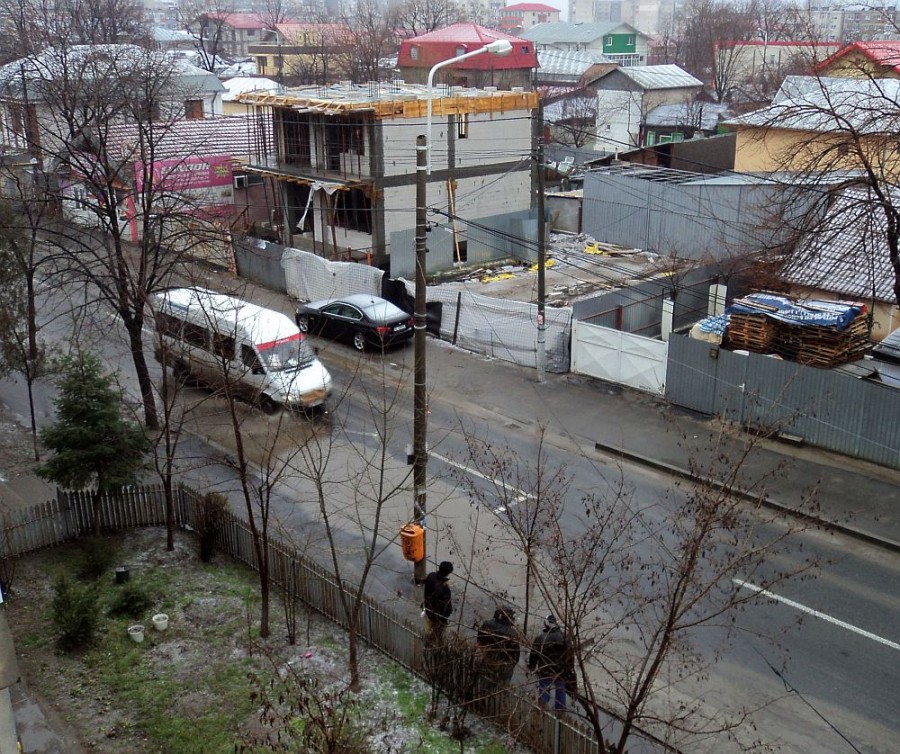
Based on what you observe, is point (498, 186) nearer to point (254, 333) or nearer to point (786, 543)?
point (254, 333)

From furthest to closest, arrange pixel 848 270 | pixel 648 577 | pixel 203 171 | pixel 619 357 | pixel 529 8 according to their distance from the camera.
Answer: pixel 529 8 → pixel 203 171 → pixel 848 270 → pixel 619 357 → pixel 648 577

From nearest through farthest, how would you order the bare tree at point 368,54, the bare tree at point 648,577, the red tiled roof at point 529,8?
the bare tree at point 648,577
the bare tree at point 368,54
the red tiled roof at point 529,8

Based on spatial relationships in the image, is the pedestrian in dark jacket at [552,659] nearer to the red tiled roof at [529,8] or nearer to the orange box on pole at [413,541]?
the orange box on pole at [413,541]

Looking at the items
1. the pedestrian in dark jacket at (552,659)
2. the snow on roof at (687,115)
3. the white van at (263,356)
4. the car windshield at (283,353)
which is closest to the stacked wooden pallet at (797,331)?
the white van at (263,356)

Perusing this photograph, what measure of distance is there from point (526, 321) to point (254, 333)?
6.75 meters

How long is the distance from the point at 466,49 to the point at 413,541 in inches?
1954

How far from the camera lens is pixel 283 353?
64.6 ft

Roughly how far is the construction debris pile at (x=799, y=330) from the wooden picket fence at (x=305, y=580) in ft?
35.2

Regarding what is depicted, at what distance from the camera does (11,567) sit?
1317 cm

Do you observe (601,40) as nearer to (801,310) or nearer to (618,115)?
(618,115)

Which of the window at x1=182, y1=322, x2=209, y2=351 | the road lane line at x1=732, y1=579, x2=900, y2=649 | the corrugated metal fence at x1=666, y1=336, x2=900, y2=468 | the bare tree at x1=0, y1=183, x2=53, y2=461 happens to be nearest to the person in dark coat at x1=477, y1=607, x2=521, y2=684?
the road lane line at x1=732, y1=579, x2=900, y2=649

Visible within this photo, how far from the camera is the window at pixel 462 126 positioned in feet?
103

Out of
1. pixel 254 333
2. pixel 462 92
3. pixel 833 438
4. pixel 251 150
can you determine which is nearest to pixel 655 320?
pixel 833 438

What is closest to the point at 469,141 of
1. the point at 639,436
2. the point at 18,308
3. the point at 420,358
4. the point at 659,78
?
the point at 639,436
